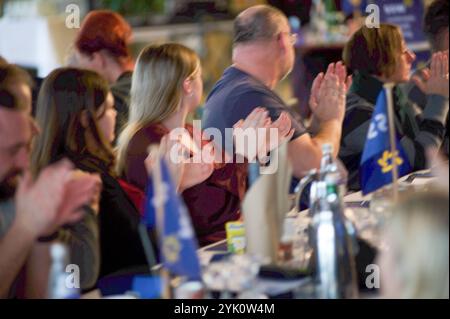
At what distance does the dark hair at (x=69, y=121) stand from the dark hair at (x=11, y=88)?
177mm

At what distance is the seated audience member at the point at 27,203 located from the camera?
2.12 meters

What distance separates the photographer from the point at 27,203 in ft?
6.91

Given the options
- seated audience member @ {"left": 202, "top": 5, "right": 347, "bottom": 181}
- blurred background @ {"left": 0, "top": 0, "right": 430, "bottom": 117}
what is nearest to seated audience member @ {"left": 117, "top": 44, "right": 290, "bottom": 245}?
seated audience member @ {"left": 202, "top": 5, "right": 347, "bottom": 181}

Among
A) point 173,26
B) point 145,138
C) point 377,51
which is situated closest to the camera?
point 145,138

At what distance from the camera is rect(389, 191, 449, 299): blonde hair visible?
62.5 inches

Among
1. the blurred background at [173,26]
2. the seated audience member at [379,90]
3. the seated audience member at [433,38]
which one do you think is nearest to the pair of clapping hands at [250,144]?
the seated audience member at [379,90]

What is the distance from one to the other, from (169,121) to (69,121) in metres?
0.41

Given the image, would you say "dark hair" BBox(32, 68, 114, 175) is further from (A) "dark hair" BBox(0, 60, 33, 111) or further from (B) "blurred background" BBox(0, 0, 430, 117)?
Result: (B) "blurred background" BBox(0, 0, 430, 117)

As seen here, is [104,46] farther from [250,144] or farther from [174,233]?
[174,233]

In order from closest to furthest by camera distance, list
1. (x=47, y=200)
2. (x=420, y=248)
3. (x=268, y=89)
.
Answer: (x=420, y=248)
(x=47, y=200)
(x=268, y=89)

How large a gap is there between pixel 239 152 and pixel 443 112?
104 cm

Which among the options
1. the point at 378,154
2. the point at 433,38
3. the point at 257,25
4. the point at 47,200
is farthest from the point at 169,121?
the point at 433,38

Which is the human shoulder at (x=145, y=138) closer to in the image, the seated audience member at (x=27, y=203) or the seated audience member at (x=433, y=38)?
the seated audience member at (x=27, y=203)

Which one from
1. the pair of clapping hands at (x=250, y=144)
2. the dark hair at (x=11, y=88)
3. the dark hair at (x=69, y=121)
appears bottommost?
the pair of clapping hands at (x=250, y=144)
